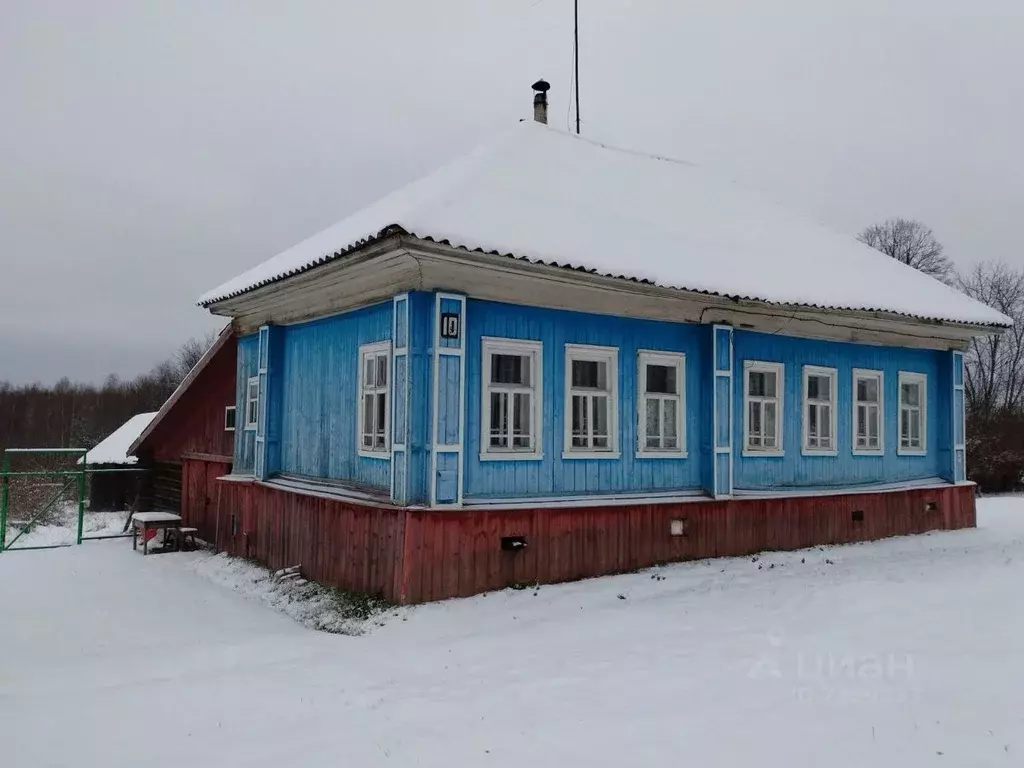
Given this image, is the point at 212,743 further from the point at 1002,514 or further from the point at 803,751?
the point at 1002,514

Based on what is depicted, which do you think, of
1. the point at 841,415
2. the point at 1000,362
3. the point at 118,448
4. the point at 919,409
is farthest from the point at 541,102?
the point at 1000,362

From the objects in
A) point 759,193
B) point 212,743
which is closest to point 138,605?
point 212,743

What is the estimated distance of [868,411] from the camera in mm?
13062

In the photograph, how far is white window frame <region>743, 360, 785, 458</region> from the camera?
11.3 meters

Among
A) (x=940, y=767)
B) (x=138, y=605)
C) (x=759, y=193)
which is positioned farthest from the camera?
(x=759, y=193)

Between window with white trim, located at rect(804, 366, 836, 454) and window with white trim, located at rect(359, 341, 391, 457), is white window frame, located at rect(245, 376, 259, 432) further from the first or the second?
window with white trim, located at rect(804, 366, 836, 454)

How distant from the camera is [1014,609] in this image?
24.9 ft

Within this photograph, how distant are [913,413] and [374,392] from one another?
32.6ft

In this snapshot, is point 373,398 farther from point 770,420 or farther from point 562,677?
point 770,420

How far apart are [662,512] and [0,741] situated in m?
7.38

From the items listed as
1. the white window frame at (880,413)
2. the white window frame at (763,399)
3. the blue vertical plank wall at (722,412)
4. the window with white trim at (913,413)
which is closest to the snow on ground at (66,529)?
the blue vertical plank wall at (722,412)

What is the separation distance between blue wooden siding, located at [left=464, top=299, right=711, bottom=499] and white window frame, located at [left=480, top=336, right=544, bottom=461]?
0.06 meters

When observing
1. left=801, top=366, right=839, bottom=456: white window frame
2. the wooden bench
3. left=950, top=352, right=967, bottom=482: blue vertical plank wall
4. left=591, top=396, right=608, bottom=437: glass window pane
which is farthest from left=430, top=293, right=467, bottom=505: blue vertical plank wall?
left=950, top=352, right=967, bottom=482: blue vertical plank wall

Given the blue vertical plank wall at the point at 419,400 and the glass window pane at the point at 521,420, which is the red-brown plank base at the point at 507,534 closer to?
the blue vertical plank wall at the point at 419,400
